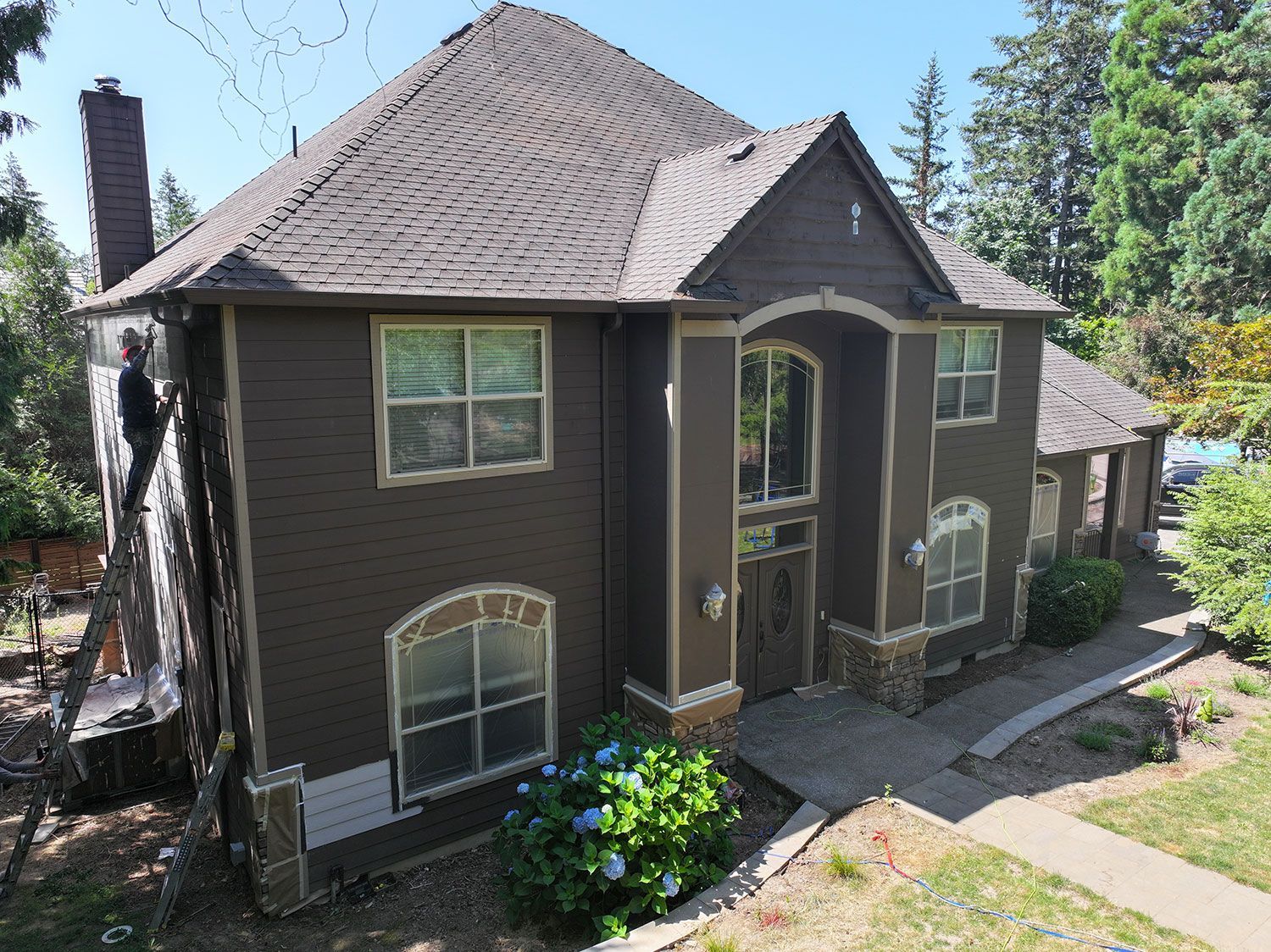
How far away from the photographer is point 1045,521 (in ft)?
51.7

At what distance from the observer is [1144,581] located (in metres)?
17.6

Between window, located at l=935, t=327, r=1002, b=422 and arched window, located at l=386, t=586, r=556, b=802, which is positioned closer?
arched window, located at l=386, t=586, r=556, b=802

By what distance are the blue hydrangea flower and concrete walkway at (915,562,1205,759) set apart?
521 cm

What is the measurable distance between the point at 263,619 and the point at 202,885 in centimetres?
305

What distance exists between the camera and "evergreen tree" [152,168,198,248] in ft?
153

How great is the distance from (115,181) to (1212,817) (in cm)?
1592

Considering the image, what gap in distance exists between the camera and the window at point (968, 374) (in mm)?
12477

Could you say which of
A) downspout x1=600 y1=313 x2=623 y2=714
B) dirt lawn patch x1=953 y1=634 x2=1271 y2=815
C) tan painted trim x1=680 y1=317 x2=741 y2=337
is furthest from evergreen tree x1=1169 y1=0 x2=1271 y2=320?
downspout x1=600 y1=313 x2=623 y2=714

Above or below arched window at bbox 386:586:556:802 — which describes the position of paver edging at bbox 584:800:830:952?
below

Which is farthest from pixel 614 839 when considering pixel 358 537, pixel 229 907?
pixel 229 907

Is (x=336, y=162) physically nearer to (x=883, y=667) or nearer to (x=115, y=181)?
(x=115, y=181)

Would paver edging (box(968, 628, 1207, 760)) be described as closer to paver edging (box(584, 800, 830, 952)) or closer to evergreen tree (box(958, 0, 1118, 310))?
paver edging (box(584, 800, 830, 952))

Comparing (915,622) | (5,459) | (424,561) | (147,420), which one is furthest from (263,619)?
(5,459)

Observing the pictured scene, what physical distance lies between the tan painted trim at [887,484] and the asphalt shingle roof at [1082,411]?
17.5ft
